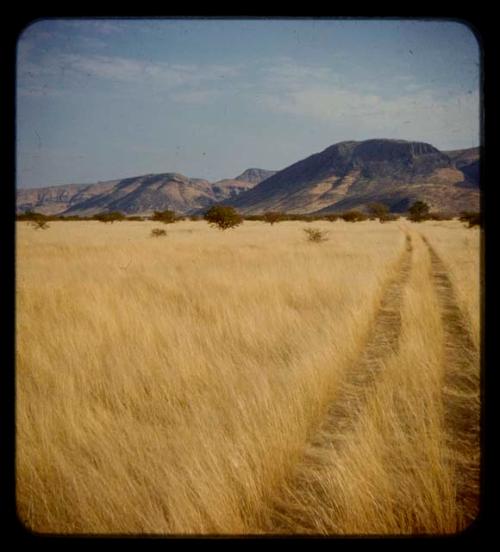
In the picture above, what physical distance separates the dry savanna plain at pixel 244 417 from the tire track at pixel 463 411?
0.01m

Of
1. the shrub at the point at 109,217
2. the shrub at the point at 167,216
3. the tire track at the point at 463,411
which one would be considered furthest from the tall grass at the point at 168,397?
the shrub at the point at 109,217

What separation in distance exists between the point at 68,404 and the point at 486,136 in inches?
141

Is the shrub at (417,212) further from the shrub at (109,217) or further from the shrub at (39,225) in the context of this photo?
the shrub at (39,225)

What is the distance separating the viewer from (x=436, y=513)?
5.86ft

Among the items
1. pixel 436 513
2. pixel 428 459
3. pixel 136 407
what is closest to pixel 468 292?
pixel 428 459

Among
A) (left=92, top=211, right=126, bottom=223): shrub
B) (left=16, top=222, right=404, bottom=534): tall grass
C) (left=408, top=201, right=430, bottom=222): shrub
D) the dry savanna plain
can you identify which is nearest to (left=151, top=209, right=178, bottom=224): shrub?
(left=92, top=211, right=126, bottom=223): shrub

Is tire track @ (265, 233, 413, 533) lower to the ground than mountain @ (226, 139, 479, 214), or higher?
lower

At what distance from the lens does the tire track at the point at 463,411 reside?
2057 mm

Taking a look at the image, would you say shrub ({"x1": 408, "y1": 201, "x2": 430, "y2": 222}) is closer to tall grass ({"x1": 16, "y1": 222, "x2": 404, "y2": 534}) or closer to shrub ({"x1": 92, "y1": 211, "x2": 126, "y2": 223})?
shrub ({"x1": 92, "y1": 211, "x2": 126, "y2": 223})

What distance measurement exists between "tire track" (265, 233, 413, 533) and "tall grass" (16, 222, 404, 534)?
91 mm

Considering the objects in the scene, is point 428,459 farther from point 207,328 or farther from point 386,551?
point 207,328

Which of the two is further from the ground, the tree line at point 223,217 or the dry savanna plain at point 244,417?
the tree line at point 223,217

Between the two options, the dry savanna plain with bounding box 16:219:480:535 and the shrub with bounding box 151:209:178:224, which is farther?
the shrub with bounding box 151:209:178:224

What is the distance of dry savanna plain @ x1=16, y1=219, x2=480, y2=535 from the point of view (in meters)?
1.85
